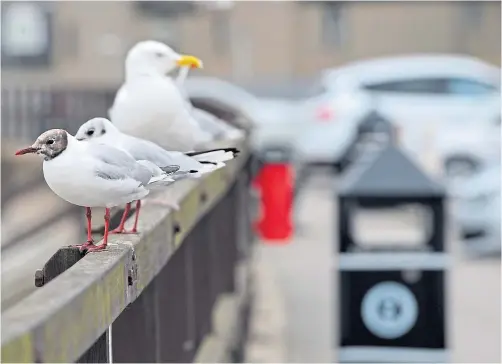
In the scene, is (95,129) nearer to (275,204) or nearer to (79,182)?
(79,182)

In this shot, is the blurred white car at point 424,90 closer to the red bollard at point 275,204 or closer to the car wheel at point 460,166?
the car wheel at point 460,166

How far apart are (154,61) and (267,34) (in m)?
29.0

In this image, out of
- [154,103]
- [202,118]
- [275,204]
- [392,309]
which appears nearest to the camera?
[154,103]

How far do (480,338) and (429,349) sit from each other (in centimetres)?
204

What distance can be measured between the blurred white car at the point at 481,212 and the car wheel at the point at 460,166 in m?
4.58

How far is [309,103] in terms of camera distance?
18844 mm

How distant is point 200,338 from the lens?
17.3 feet

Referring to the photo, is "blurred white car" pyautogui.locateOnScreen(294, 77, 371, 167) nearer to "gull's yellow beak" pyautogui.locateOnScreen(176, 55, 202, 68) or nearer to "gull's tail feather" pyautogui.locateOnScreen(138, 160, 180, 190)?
"gull's yellow beak" pyautogui.locateOnScreen(176, 55, 202, 68)

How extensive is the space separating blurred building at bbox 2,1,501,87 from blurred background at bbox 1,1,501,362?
40 millimetres

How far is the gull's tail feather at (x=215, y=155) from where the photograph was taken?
3480mm

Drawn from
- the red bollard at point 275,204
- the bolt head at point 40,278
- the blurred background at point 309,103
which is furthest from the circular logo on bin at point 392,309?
the red bollard at point 275,204

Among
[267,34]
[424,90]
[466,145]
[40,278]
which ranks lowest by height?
[40,278]

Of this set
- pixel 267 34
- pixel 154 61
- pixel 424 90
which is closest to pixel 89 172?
pixel 154 61

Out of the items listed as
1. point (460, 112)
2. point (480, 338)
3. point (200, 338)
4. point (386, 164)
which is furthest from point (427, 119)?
point (200, 338)
